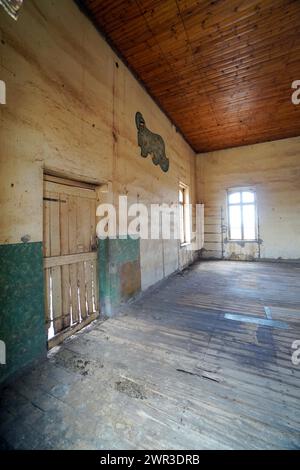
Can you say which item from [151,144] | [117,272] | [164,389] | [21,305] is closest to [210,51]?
[151,144]

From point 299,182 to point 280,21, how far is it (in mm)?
5171

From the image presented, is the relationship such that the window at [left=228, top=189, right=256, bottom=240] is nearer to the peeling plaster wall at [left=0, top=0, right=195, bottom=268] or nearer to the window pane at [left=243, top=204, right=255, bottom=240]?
the window pane at [left=243, top=204, right=255, bottom=240]

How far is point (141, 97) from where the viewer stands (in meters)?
4.11

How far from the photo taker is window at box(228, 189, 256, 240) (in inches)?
299

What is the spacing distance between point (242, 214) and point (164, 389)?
7306mm

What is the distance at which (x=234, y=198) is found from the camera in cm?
788

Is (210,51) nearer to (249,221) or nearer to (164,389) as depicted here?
(164,389)

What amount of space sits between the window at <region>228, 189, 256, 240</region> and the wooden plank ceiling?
2.73 meters

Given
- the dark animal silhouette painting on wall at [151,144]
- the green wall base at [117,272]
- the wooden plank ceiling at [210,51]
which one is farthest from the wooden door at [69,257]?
the wooden plank ceiling at [210,51]

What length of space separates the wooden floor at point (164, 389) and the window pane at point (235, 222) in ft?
17.2

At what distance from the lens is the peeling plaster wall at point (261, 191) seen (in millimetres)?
7008

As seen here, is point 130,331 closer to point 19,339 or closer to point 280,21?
point 19,339

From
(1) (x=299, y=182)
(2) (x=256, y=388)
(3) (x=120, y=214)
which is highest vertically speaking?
(1) (x=299, y=182)
